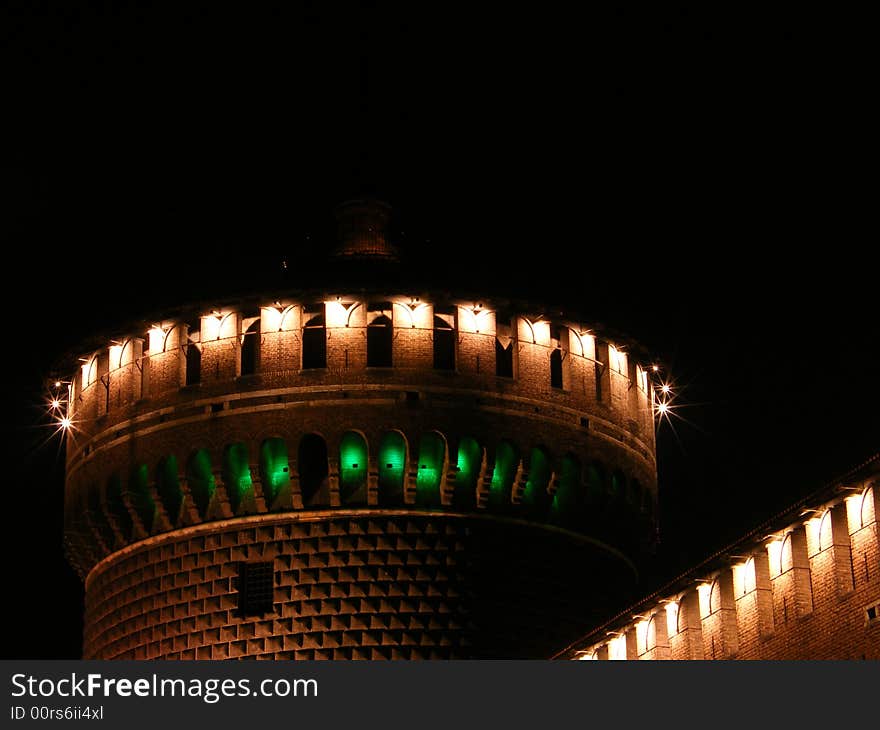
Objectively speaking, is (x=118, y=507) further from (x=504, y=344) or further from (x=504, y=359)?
(x=504, y=344)

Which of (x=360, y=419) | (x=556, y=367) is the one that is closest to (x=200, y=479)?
(x=360, y=419)

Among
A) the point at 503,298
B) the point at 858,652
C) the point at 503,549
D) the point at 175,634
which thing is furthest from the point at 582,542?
the point at 858,652

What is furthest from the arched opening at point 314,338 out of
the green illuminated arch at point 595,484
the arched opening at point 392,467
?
the green illuminated arch at point 595,484

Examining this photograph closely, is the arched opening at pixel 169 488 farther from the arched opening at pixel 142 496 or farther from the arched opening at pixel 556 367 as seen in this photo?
the arched opening at pixel 556 367

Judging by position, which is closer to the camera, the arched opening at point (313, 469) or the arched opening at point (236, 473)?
the arched opening at point (313, 469)

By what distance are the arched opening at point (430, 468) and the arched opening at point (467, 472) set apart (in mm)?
437

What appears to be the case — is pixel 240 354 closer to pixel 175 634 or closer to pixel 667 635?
pixel 175 634

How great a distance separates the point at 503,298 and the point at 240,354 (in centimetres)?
665

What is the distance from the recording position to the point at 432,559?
52.9m

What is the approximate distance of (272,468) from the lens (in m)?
54.0

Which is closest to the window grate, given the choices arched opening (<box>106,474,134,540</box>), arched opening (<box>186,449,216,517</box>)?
arched opening (<box>186,449,216,517</box>)

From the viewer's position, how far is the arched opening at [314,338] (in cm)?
5431

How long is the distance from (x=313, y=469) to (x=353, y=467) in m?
1.05

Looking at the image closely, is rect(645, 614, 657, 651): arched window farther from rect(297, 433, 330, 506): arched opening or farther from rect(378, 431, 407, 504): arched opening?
rect(297, 433, 330, 506): arched opening
